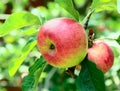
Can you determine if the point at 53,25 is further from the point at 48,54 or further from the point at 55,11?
the point at 55,11

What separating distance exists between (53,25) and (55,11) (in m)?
1.86

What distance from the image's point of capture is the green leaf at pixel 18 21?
4.33ft

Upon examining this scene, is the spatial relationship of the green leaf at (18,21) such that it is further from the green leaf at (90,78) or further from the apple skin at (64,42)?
the green leaf at (90,78)

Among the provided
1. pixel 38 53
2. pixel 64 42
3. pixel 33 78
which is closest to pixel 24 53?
pixel 33 78

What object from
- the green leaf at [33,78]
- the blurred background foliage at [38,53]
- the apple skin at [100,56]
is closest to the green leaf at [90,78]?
the apple skin at [100,56]

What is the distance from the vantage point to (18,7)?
3.32 m

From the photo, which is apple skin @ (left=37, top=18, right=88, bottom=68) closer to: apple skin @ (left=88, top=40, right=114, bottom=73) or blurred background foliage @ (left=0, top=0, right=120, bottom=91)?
apple skin @ (left=88, top=40, right=114, bottom=73)

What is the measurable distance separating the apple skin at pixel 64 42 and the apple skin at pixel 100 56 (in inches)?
4.2

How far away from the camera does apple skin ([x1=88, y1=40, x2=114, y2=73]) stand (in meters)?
1.32

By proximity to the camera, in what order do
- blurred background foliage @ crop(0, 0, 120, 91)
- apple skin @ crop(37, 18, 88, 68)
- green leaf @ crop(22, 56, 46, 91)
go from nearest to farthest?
apple skin @ crop(37, 18, 88, 68) < green leaf @ crop(22, 56, 46, 91) < blurred background foliage @ crop(0, 0, 120, 91)

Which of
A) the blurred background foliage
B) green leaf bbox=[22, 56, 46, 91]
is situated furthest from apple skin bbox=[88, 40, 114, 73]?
the blurred background foliage

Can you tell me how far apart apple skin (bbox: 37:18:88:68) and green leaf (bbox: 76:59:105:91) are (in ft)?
0.28

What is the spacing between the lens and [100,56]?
1.34 m

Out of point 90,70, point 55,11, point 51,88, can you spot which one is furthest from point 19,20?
point 51,88
